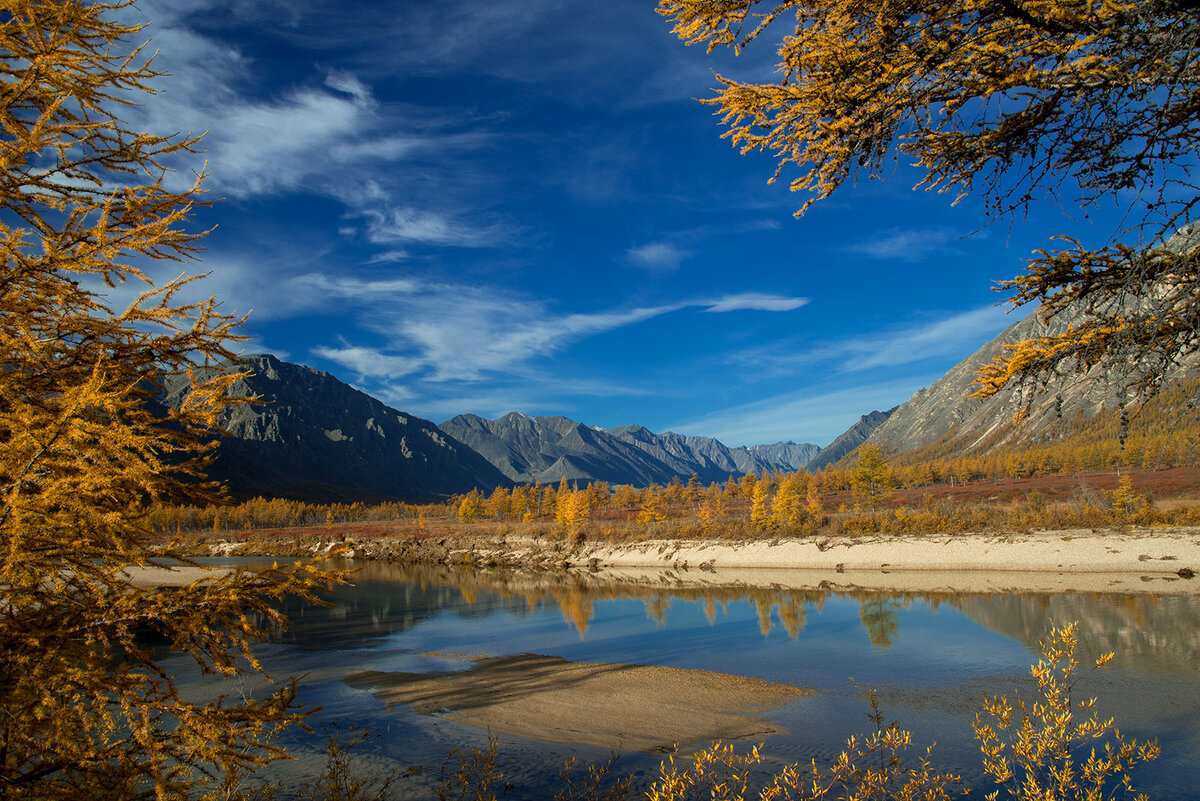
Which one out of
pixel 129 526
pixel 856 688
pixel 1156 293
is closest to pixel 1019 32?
pixel 1156 293

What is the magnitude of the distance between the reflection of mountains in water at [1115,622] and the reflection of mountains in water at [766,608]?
0.03 m

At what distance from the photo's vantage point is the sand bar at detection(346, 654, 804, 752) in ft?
39.2

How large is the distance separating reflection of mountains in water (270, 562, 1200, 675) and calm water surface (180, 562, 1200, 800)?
0.38 feet

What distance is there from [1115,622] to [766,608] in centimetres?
1289

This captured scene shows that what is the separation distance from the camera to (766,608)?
91.0 ft

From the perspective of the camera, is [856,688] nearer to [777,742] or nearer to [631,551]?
[777,742]

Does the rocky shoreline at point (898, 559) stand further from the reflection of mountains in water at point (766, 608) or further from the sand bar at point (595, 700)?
the sand bar at point (595, 700)

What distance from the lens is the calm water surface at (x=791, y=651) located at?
35.3 feet

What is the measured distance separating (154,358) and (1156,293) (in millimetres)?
7931

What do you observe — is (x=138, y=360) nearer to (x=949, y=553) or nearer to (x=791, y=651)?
(x=791, y=651)

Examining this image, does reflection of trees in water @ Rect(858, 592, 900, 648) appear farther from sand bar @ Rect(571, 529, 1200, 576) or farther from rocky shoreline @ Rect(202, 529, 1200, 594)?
sand bar @ Rect(571, 529, 1200, 576)

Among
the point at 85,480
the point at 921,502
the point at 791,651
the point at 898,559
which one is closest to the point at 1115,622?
the point at 791,651

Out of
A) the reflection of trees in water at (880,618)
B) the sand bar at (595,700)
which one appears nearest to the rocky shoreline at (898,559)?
the reflection of trees in water at (880,618)

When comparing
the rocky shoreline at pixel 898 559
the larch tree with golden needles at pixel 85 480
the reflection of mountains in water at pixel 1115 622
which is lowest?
the rocky shoreline at pixel 898 559
